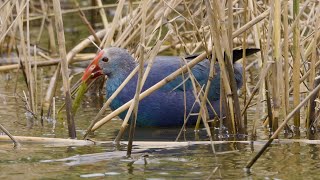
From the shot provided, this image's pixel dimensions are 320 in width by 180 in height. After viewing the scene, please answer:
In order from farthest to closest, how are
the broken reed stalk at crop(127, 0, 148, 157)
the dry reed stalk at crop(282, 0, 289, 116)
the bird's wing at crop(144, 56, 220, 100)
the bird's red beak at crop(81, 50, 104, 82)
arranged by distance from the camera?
the bird's red beak at crop(81, 50, 104, 82) → the bird's wing at crop(144, 56, 220, 100) → the dry reed stalk at crop(282, 0, 289, 116) → the broken reed stalk at crop(127, 0, 148, 157)

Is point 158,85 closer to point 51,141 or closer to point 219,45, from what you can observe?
point 219,45

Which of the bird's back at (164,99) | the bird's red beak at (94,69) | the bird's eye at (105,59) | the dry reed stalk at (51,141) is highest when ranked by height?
the bird's eye at (105,59)

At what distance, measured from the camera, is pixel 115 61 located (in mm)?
6516

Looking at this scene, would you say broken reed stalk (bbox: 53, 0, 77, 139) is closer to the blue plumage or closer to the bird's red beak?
the blue plumage

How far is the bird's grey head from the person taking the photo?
6516mm

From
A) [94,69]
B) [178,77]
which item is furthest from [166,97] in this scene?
[94,69]

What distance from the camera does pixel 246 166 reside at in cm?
480

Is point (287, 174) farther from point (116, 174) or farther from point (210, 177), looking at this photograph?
point (116, 174)

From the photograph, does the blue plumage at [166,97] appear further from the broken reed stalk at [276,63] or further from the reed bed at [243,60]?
the broken reed stalk at [276,63]

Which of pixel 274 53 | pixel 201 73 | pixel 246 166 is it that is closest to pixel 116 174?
pixel 246 166

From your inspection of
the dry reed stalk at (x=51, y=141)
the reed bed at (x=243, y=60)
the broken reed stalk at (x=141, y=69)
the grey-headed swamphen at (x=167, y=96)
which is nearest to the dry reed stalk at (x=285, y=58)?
the reed bed at (x=243, y=60)

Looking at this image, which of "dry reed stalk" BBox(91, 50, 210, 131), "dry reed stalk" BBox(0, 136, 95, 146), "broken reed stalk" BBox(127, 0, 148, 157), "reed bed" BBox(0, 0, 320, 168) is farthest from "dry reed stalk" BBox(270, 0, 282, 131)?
"dry reed stalk" BBox(0, 136, 95, 146)

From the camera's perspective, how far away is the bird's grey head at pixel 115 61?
21.4 feet

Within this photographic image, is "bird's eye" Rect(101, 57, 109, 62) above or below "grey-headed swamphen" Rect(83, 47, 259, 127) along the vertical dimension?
above
